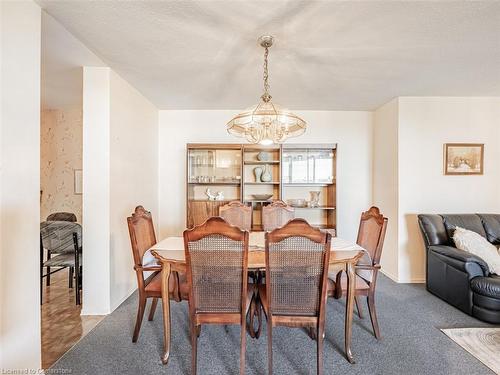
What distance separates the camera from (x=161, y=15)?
6.10 feet

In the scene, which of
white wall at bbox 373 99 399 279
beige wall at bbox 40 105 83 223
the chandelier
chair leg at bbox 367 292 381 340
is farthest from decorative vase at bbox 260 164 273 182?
beige wall at bbox 40 105 83 223

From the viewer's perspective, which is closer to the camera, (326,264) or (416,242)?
(326,264)

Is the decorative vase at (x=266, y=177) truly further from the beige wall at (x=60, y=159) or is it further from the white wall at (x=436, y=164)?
the beige wall at (x=60, y=159)

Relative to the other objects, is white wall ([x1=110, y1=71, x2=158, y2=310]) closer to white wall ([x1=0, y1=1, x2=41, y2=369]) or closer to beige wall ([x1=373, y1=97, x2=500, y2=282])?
white wall ([x1=0, y1=1, x2=41, y2=369])

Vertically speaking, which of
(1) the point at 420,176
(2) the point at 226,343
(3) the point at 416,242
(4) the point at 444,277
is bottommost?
(2) the point at 226,343

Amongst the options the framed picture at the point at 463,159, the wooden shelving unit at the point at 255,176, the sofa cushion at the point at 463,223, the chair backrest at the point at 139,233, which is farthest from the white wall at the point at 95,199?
the framed picture at the point at 463,159

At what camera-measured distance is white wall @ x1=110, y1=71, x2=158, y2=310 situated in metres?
2.79

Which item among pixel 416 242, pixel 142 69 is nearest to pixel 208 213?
pixel 142 69

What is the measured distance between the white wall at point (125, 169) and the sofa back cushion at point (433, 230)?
3.66 meters

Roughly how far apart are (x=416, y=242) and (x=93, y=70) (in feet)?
14.8

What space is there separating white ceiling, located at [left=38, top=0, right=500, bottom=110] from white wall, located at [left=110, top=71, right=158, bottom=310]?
286 mm

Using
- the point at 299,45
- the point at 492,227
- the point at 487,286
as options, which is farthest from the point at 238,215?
the point at 492,227

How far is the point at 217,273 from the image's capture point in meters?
1.67

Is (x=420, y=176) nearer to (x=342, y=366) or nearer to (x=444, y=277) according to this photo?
(x=444, y=277)
